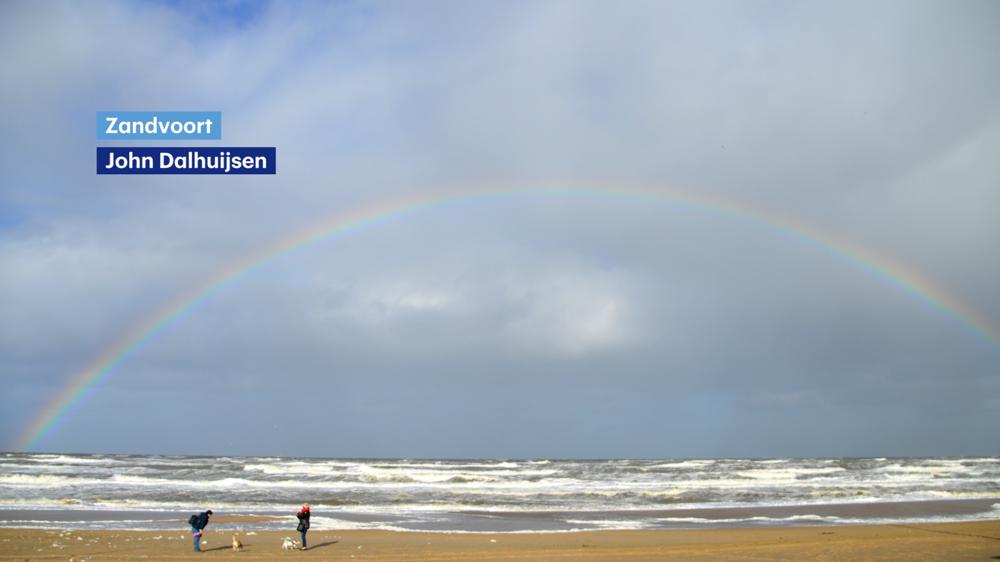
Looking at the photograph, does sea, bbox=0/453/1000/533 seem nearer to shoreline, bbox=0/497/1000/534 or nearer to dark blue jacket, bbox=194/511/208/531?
shoreline, bbox=0/497/1000/534

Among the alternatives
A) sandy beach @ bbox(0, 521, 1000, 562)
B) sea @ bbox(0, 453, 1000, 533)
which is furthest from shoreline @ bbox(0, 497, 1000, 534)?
sandy beach @ bbox(0, 521, 1000, 562)

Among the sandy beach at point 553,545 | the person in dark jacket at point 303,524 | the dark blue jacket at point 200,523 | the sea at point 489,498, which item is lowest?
the sea at point 489,498

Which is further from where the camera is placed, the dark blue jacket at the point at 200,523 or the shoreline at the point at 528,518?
the shoreline at the point at 528,518

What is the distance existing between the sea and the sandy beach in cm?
223

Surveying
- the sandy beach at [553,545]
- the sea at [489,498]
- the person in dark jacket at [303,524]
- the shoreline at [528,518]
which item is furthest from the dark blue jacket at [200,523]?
the sea at [489,498]

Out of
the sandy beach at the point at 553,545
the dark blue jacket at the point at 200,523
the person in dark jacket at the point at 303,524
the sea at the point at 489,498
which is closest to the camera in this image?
the sandy beach at the point at 553,545

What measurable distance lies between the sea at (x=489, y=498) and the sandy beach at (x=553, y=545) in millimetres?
2226

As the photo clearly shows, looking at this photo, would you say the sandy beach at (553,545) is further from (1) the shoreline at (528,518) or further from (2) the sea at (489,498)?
(2) the sea at (489,498)

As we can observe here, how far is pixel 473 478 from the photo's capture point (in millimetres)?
53562

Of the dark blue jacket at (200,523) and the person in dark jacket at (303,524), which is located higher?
the dark blue jacket at (200,523)

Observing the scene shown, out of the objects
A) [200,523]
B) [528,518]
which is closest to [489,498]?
[528,518]

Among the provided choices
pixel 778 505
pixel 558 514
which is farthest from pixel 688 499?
pixel 558 514

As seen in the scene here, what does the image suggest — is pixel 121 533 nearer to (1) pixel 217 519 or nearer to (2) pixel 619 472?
(1) pixel 217 519

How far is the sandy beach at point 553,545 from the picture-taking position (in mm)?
17922
